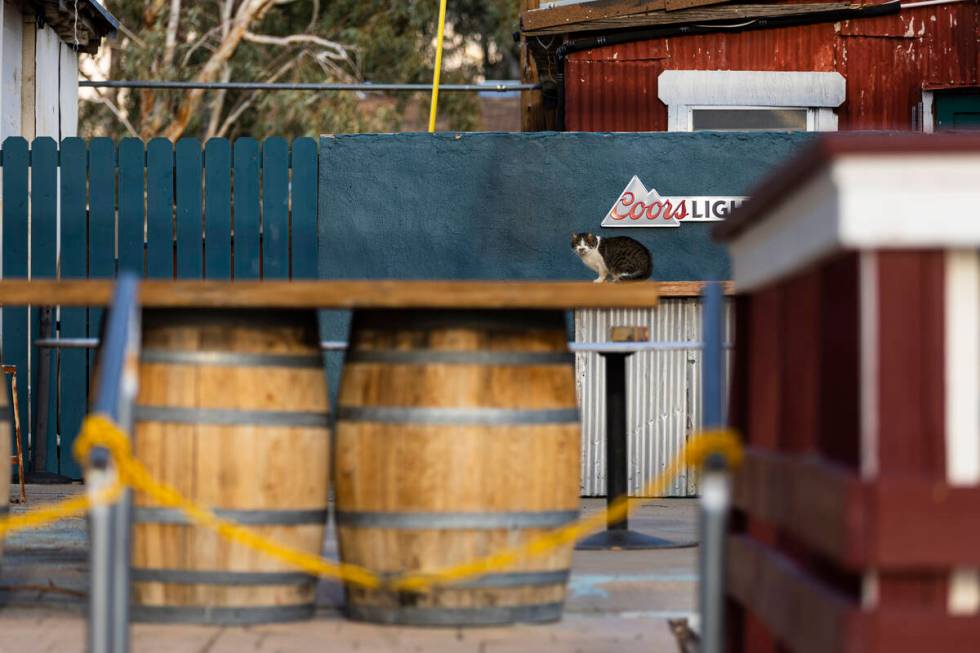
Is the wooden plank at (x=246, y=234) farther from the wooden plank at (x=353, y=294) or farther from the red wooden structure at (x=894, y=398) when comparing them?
the red wooden structure at (x=894, y=398)

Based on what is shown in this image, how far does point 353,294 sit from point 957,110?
928 cm

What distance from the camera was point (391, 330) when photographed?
4770mm

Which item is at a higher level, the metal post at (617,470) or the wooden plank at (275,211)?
the wooden plank at (275,211)

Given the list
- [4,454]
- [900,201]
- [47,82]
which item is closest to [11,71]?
[47,82]

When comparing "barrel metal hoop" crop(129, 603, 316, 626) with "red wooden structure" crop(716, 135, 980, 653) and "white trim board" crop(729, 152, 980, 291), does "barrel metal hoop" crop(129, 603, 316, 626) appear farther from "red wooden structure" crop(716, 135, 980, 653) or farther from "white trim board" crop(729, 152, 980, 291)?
"white trim board" crop(729, 152, 980, 291)

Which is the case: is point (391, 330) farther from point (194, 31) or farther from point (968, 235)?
point (194, 31)

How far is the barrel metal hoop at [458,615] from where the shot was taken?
4762 millimetres

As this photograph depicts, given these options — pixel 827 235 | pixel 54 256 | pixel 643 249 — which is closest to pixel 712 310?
A: pixel 827 235

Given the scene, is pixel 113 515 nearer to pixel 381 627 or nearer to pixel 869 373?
pixel 381 627

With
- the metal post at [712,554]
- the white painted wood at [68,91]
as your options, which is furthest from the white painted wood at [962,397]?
the white painted wood at [68,91]

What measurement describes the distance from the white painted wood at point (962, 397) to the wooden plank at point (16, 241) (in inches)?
332

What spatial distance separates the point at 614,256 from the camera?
10.3 metres

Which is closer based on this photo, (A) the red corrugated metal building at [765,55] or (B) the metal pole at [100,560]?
(B) the metal pole at [100,560]

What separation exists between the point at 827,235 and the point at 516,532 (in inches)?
80.0
